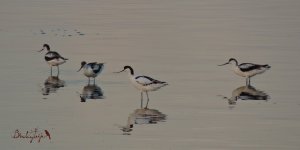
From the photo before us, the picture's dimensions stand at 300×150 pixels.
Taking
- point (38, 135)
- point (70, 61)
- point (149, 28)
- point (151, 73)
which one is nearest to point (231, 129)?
point (38, 135)

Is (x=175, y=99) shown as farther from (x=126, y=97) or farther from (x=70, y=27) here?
(x=70, y=27)

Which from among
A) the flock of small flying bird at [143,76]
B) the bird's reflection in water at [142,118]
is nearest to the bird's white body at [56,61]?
the flock of small flying bird at [143,76]

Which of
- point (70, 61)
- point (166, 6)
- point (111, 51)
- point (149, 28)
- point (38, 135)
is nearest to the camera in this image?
point (38, 135)

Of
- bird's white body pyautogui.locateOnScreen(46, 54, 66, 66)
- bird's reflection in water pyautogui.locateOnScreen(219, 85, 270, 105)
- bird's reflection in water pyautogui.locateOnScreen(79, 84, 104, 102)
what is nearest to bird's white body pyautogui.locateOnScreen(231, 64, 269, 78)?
bird's reflection in water pyautogui.locateOnScreen(219, 85, 270, 105)

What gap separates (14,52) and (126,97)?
9.43m

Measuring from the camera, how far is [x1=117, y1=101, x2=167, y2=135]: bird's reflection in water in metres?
20.7

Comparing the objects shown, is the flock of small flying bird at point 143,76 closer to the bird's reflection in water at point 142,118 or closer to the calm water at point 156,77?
the calm water at point 156,77

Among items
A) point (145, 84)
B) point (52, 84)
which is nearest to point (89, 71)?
point (52, 84)

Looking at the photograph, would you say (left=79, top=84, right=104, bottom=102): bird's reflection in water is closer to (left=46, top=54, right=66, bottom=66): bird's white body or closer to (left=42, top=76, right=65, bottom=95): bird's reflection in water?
(left=42, top=76, right=65, bottom=95): bird's reflection in water

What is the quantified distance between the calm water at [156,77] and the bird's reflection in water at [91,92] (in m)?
0.03

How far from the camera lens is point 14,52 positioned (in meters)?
33.0
